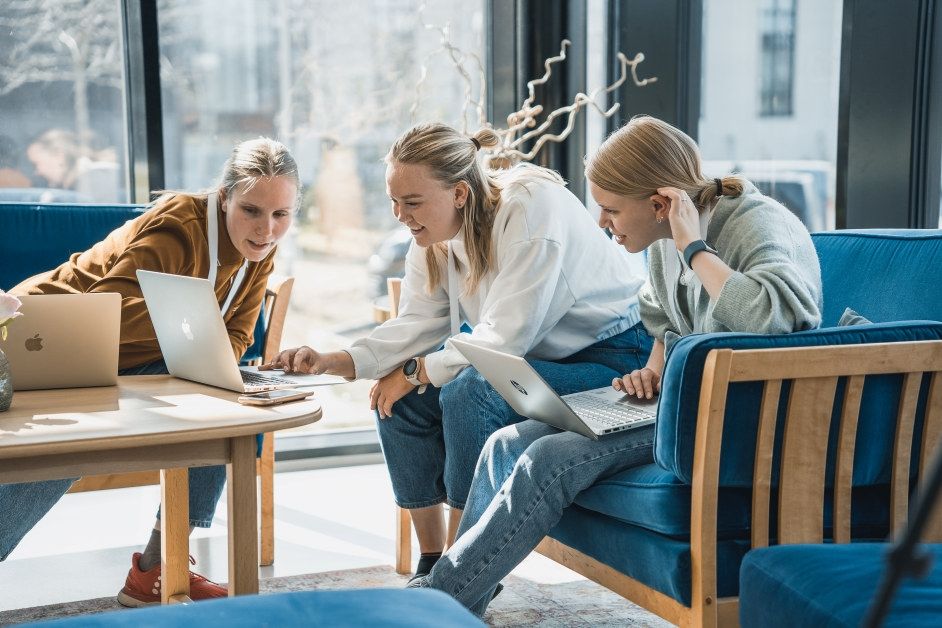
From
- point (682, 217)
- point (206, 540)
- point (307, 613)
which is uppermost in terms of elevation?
point (682, 217)

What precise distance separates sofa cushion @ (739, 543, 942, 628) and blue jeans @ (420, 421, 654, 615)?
41cm

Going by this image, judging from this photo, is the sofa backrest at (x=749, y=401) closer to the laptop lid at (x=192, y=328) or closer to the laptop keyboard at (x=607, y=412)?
the laptop keyboard at (x=607, y=412)

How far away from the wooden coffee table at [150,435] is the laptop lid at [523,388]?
0.32 metres

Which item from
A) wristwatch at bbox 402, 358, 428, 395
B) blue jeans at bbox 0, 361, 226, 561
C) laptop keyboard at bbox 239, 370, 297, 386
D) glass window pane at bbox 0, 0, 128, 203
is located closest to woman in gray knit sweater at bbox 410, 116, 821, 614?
wristwatch at bbox 402, 358, 428, 395

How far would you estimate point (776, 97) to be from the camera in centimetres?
299

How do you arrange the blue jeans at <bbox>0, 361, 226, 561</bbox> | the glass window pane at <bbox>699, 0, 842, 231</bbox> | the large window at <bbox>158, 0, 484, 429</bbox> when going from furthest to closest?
the large window at <bbox>158, 0, 484, 429</bbox> < the glass window pane at <bbox>699, 0, 842, 231</bbox> < the blue jeans at <bbox>0, 361, 226, 561</bbox>

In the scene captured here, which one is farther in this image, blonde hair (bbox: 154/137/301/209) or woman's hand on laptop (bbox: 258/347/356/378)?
blonde hair (bbox: 154/137/301/209)

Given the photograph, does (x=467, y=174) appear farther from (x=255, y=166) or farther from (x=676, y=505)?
(x=676, y=505)

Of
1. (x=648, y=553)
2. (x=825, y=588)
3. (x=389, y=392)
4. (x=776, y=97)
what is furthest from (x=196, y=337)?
(x=776, y=97)

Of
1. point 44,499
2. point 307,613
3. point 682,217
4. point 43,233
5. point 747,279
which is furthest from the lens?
point 43,233

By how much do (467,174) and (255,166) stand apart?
473 mm

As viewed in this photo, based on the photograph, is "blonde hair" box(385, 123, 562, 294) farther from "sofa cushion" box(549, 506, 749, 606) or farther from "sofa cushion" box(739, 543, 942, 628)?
"sofa cushion" box(739, 543, 942, 628)

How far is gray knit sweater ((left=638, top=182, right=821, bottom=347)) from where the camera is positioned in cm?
174

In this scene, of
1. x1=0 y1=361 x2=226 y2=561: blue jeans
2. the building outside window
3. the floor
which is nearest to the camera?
x1=0 y1=361 x2=226 y2=561: blue jeans
